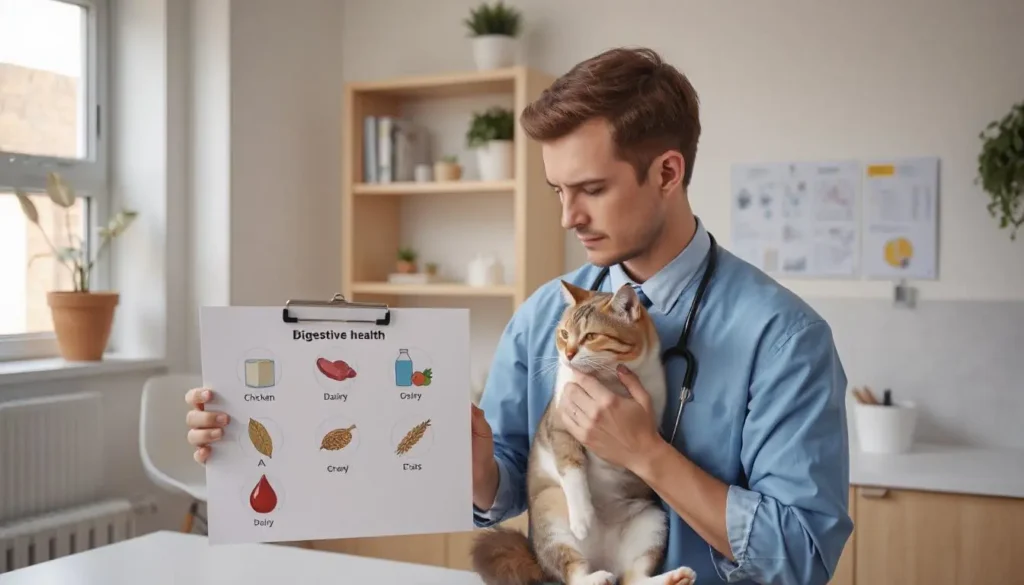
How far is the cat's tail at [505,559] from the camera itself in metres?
1.40

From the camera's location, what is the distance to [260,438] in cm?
146

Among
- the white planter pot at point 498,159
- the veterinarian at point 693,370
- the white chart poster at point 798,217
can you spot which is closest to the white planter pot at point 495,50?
the white planter pot at point 498,159

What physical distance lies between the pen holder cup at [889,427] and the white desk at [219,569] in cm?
161

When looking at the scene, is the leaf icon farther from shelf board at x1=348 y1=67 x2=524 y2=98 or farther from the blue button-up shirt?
shelf board at x1=348 y1=67 x2=524 y2=98

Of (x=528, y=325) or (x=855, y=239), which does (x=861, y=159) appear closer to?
(x=855, y=239)

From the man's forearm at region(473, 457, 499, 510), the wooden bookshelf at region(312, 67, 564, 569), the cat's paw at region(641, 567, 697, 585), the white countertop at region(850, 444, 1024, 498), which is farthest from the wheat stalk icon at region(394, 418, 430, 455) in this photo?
the wooden bookshelf at region(312, 67, 564, 569)

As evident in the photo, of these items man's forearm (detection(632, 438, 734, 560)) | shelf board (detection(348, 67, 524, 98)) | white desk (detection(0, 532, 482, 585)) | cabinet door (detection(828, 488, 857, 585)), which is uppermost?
shelf board (detection(348, 67, 524, 98))

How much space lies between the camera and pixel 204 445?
144 centimetres

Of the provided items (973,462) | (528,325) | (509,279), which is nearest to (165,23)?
(509,279)

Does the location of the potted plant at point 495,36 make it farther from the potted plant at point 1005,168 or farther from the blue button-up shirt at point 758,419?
the blue button-up shirt at point 758,419

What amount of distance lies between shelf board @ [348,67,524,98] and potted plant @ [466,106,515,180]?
0.38ft

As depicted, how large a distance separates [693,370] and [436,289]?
2185mm

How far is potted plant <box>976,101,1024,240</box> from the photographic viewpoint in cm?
285

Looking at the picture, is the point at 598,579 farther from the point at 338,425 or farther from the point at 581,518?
the point at 338,425
